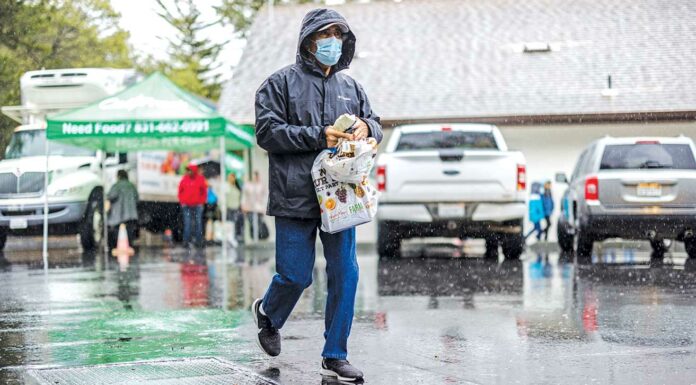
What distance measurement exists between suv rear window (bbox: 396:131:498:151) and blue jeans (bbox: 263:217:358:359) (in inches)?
394

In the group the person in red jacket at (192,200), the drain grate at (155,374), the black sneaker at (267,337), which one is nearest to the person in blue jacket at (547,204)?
the person in red jacket at (192,200)

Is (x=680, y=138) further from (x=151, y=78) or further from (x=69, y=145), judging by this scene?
(x=69, y=145)

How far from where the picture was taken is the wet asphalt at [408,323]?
19.0 feet

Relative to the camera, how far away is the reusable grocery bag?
5.38 m

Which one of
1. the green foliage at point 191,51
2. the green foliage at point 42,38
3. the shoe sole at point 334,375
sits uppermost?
the green foliage at point 191,51

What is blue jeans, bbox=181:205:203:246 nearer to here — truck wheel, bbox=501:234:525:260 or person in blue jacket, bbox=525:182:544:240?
person in blue jacket, bbox=525:182:544:240

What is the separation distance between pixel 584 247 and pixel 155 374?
39.1ft

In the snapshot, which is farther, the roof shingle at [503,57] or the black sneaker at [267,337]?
the roof shingle at [503,57]

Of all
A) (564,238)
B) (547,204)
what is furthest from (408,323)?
(547,204)

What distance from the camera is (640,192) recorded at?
1484 centimetres

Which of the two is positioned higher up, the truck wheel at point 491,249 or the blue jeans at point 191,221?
the blue jeans at point 191,221

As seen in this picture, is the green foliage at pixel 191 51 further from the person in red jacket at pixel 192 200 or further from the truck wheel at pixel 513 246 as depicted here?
the truck wheel at pixel 513 246

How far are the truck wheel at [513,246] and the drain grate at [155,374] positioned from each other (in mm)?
9717

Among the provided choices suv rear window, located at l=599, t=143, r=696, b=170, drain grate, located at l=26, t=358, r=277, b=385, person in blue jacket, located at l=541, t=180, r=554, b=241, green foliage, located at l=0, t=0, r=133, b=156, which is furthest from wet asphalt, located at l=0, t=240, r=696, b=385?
person in blue jacket, located at l=541, t=180, r=554, b=241
